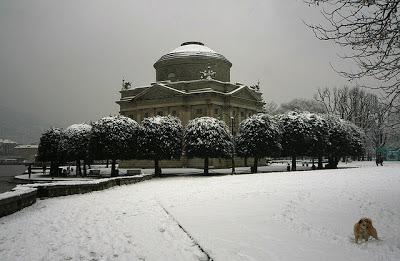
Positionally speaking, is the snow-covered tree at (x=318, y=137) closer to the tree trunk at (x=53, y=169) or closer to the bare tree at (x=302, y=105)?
the tree trunk at (x=53, y=169)

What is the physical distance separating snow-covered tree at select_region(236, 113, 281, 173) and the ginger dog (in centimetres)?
3444

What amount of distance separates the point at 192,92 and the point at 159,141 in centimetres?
2275

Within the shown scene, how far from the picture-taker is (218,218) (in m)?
12.0

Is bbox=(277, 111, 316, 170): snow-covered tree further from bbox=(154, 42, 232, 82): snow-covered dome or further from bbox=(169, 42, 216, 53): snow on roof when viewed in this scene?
bbox=(169, 42, 216, 53): snow on roof

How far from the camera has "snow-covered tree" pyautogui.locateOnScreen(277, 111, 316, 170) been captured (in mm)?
47000

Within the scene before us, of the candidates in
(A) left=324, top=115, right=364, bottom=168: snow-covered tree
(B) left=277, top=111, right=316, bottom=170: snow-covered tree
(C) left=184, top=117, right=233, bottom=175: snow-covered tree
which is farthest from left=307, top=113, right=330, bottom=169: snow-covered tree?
(C) left=184, top=117, right=233, bottom=175: snow-covered tree

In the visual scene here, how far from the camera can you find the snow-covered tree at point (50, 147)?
165 ft

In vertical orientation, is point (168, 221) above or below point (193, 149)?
below

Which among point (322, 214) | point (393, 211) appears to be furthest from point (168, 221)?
point (393, 211)

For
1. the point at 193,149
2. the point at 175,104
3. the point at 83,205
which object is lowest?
the point at 83,205

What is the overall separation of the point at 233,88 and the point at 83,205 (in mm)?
52993

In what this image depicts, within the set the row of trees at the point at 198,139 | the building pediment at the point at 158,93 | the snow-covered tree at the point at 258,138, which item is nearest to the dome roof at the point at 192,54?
the building pediment at the point at 158,93

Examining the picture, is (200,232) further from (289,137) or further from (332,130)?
(332,130)

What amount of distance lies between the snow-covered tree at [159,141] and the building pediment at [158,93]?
20.9 metres
